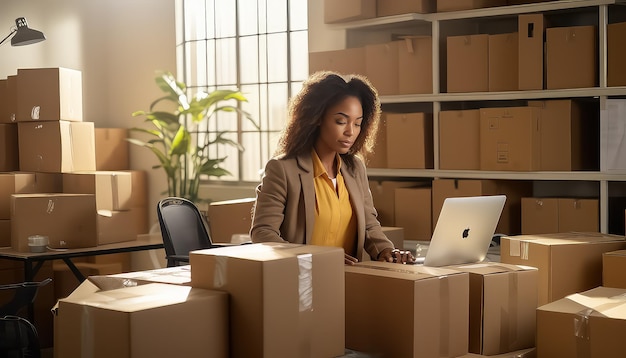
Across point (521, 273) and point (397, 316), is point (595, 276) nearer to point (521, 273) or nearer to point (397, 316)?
point (521, 273)

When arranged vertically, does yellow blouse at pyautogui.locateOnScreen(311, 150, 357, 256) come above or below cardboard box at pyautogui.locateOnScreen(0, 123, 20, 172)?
below

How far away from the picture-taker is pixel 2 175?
5203 mm

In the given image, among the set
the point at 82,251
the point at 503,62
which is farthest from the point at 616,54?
the point at 82,251

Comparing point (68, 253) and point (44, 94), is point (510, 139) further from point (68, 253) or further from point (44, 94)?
point (44, 94)

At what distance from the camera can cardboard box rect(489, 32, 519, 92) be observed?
4250mm

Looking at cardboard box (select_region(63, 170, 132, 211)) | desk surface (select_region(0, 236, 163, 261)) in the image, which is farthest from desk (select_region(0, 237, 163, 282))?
cardboard box (select_region(63, 170, 132, 211))

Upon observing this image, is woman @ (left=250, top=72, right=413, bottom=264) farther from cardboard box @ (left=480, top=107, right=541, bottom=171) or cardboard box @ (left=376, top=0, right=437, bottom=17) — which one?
cardboard box @ (left=376, top=0, right=437, bottom=17)

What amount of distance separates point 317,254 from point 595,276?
121 cm

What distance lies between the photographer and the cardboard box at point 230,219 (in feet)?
15.7

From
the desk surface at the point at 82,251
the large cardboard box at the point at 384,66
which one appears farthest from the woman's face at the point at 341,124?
the desk surface at the point at 82,251

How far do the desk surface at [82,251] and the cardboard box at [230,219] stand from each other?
420 millimetres

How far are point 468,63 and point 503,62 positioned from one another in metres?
0.18

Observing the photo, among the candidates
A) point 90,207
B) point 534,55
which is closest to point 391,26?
point 534,55

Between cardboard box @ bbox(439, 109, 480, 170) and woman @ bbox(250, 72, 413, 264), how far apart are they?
57.4 inches
